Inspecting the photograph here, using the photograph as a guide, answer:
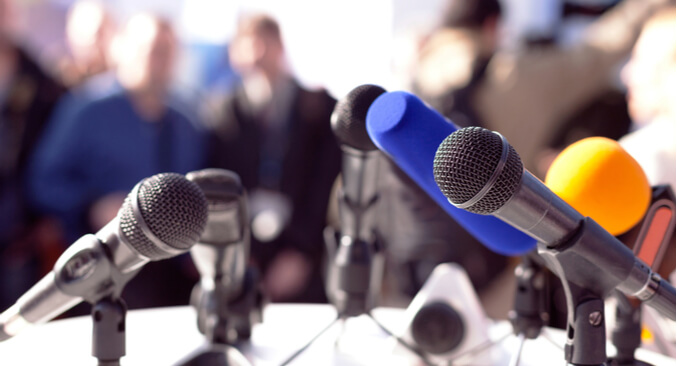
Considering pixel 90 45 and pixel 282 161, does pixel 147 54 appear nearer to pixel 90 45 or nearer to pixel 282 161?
pixel 282 161

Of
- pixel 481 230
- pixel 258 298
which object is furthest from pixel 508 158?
pixel 258 298

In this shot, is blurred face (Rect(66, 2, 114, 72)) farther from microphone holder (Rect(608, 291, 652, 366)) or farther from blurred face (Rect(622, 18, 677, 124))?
microphone holder (Rect(608, 291, 652, 366))

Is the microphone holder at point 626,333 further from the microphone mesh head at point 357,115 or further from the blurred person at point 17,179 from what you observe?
the blurred person at point 17,179

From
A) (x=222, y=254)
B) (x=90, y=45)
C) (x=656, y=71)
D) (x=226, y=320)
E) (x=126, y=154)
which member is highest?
(x=656, y=71)

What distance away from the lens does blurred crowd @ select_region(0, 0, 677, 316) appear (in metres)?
2.34

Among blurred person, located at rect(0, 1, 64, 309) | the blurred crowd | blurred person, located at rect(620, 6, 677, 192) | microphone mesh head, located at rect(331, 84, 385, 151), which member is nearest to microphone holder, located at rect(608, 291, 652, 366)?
blurred person, located at rect(620, 6, 677, 192)

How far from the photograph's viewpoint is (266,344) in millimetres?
1217

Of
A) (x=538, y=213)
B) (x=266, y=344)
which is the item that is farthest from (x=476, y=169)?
(x=266, y=344)

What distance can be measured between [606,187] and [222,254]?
614 mm

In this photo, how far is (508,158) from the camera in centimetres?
69

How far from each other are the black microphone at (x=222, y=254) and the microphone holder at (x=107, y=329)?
0.20 metres

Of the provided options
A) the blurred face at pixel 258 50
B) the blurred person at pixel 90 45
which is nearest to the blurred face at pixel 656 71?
the blurred face at pixel 258 50

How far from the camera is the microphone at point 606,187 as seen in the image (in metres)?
0.89

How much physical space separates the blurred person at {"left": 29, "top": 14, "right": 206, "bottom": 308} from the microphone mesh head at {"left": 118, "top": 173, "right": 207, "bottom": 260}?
5.05 ft
